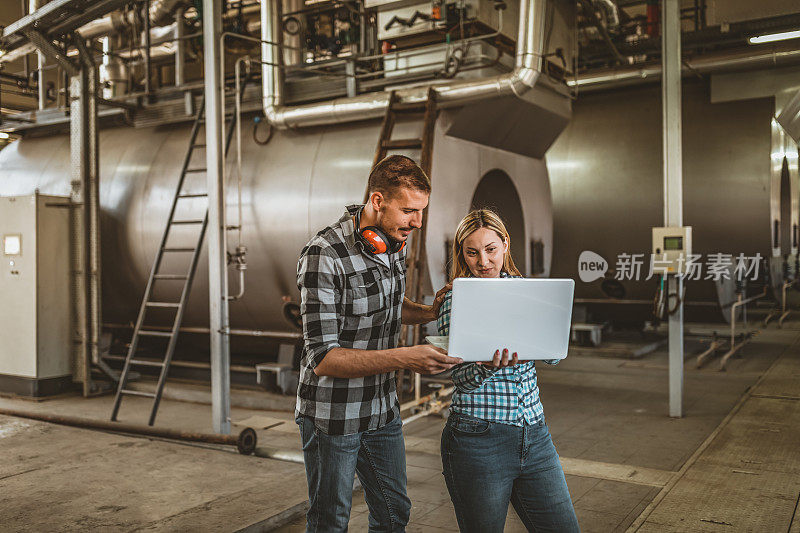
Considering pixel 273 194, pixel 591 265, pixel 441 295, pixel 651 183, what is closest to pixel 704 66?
pixel 651 183

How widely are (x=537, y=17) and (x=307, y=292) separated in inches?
177

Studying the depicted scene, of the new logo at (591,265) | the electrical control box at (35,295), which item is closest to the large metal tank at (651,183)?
the new logo at (591,265)

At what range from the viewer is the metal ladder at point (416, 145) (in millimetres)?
5855

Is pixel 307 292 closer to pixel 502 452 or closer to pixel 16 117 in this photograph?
pixel 502 452

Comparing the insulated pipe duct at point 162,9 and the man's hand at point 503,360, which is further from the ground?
the insulated pipe duct at point 162,9

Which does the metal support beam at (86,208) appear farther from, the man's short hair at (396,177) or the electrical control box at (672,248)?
the man's short hair at (396,177)

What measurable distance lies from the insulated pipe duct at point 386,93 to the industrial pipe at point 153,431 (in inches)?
122

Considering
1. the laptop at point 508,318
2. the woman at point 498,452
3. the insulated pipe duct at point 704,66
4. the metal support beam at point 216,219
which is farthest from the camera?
the insulated pipe duct at point 704,66

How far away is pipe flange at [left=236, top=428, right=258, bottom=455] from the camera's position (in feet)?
16.3

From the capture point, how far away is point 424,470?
4.79 meters

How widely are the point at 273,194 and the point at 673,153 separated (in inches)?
146

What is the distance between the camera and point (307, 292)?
7.39ft

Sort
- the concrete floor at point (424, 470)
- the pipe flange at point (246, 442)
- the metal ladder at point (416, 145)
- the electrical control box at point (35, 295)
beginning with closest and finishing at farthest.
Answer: the concrete floor at point (424, 470) → the pipe flange at point (246, 442) → the metal ladder at point (416, 145) → the electrical control box at point (35, 295)

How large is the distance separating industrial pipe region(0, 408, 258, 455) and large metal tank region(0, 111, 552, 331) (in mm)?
1953
